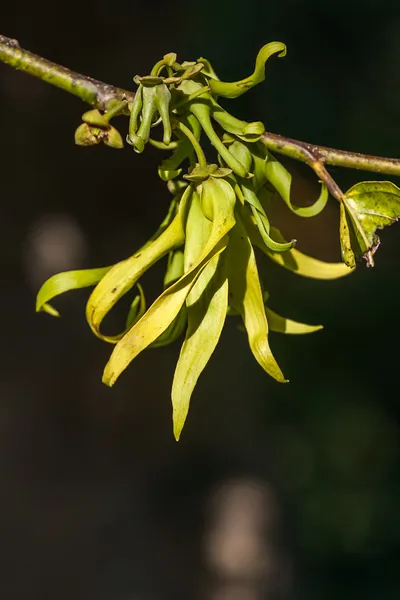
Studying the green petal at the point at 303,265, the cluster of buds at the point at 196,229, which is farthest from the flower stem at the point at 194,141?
the green petal at the point at 303,265

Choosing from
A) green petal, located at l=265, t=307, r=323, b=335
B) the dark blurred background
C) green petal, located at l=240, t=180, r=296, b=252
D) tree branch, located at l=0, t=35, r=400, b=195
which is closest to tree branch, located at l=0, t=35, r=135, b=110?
tree branch, located at l=0, t=35, r=400, b=195

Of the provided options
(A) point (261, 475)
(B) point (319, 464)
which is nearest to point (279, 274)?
(B) point (319, 464)

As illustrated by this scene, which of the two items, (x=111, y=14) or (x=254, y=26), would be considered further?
(x=111, y=14)

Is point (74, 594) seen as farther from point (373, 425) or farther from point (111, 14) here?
point (111, 14)

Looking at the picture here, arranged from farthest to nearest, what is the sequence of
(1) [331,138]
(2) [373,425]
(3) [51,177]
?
1. (3) [51,177]
2. (2) [373,425]
3. (1) [331,138]

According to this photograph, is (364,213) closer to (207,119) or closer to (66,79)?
(207,119)

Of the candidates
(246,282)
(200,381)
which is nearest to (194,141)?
(246,282)
